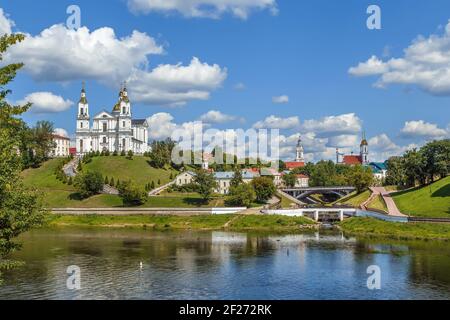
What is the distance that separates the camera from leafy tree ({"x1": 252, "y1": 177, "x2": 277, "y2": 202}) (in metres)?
110

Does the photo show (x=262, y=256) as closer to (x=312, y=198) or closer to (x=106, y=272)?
(x=106, y=272)

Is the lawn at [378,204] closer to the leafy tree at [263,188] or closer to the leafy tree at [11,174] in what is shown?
the leafy tree at [263,188]

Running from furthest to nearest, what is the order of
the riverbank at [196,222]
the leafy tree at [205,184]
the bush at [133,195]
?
the leafy tree at [205,184], the bush at [133,195], the riverbank at [196,222]

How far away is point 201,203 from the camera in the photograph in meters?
109

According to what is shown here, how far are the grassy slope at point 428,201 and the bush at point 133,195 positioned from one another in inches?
1945

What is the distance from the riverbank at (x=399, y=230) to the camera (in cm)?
7200

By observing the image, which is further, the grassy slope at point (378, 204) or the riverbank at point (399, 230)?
the grassy slope at point (378, 204)

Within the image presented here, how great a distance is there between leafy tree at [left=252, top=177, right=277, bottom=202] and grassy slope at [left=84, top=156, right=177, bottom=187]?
92.4 feet

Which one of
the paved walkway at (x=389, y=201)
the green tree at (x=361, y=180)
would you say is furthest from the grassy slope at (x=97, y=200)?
the paved walkway at (x=389, y=201)

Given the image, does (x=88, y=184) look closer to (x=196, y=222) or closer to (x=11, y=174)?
(x=196, y=222)

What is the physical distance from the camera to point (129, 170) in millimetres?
136375

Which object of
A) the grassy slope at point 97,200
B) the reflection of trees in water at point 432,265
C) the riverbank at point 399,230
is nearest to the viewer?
the reflection of trees in water at point 432,265

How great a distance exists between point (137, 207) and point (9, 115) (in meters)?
85.0

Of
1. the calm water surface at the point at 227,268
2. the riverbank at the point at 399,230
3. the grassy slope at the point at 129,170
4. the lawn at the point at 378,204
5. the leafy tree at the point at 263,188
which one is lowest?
the calm water surface at the point at 227,268
